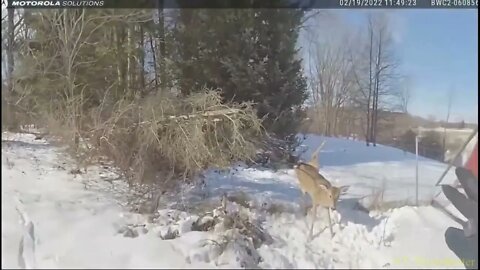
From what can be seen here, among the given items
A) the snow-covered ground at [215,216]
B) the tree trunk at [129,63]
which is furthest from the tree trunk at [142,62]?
the snow-covered ground at [215,216]

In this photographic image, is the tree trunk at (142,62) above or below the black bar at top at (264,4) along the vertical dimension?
below

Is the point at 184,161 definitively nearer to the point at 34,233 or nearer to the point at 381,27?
the point at 34,233

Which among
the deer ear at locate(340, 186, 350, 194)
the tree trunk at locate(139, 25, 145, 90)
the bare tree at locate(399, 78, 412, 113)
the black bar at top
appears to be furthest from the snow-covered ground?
the black bar at top

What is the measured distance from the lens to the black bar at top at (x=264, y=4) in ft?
4.54

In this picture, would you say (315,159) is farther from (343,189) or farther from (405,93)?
A: (405,93)

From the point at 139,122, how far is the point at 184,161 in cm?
17

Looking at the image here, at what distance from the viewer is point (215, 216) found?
142 cm

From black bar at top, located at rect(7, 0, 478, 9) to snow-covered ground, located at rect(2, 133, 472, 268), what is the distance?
0.38 meters

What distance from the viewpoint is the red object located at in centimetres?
150

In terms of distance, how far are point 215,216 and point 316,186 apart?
30cm

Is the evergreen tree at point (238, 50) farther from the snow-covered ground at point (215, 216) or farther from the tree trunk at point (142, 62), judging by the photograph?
the snow-covered ground at point (215, 216)

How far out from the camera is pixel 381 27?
1459 mm

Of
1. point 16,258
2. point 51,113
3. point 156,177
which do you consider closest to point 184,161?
point 156,177

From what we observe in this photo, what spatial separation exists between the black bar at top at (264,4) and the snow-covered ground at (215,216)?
38cm
